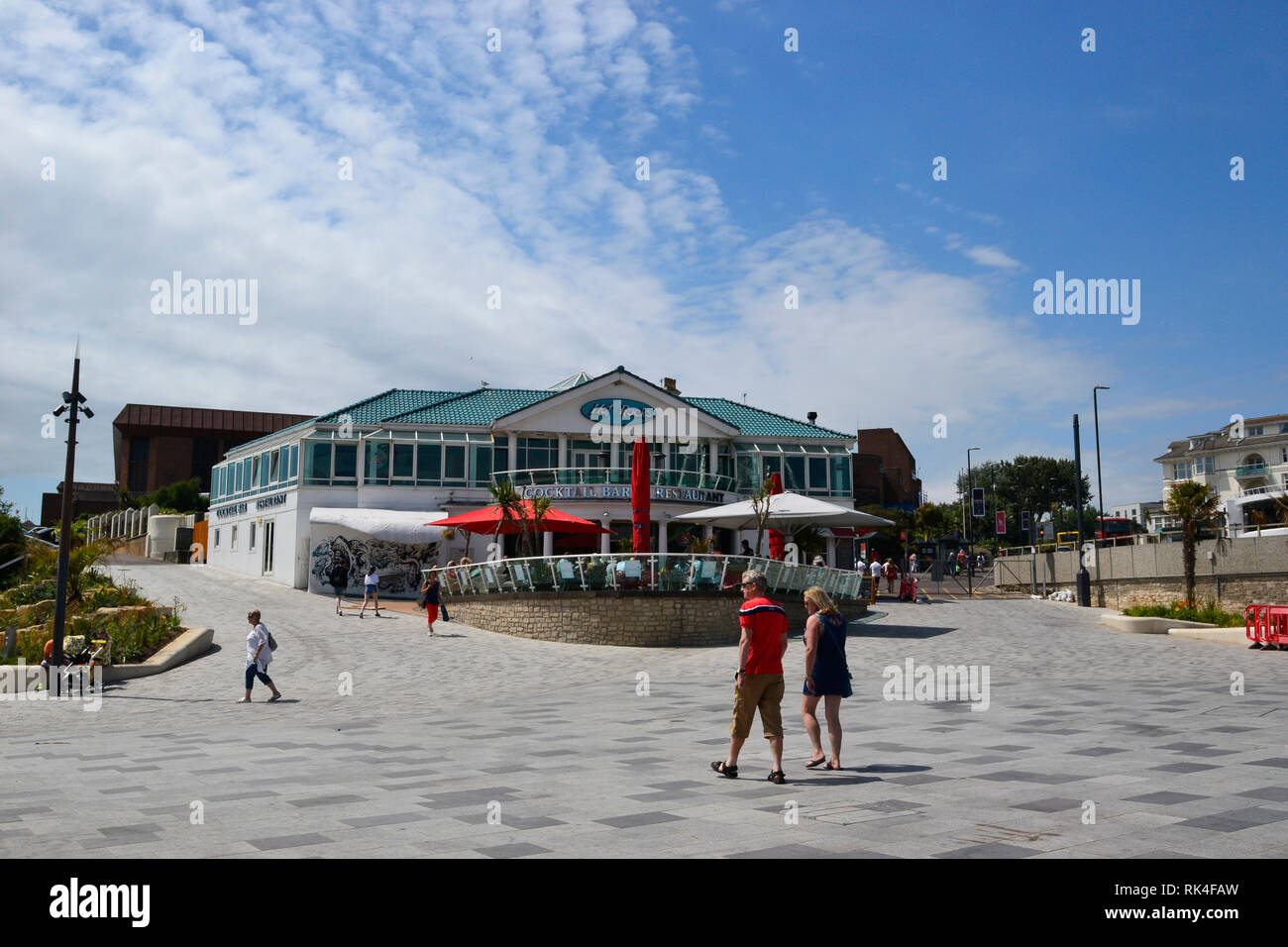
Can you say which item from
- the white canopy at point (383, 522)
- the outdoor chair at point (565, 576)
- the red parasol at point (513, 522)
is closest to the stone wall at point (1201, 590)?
the red parasol at point (513, 522)

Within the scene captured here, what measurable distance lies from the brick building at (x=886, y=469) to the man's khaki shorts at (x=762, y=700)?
67.2m

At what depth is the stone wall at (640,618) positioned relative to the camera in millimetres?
24281

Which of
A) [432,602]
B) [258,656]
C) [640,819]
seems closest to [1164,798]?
[640,819]

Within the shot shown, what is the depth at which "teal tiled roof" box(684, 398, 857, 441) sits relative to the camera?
A: 44.7 meters

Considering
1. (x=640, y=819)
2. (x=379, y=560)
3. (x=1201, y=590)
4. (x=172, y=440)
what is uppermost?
(x=172, y=440)

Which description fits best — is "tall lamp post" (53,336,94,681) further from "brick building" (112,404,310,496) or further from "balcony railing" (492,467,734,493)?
"brick building" (112,404,310,496)

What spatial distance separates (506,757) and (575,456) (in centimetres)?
3128

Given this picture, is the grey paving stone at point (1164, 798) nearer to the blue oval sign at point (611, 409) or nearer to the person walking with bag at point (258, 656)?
the person walking with bag at point (258, 656)

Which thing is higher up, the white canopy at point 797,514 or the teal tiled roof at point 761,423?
the teal tiled roof at point 761,423

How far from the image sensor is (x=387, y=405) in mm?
42688

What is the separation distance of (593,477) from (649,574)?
46.4 feet

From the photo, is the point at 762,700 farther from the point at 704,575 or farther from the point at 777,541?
the point at 777,541

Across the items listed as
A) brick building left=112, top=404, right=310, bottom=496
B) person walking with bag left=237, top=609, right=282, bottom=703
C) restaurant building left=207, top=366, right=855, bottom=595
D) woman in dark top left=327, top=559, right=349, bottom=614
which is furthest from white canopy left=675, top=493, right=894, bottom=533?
brick building left=112, top=404, right=310, bottom=496

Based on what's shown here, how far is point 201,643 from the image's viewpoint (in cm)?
2180
